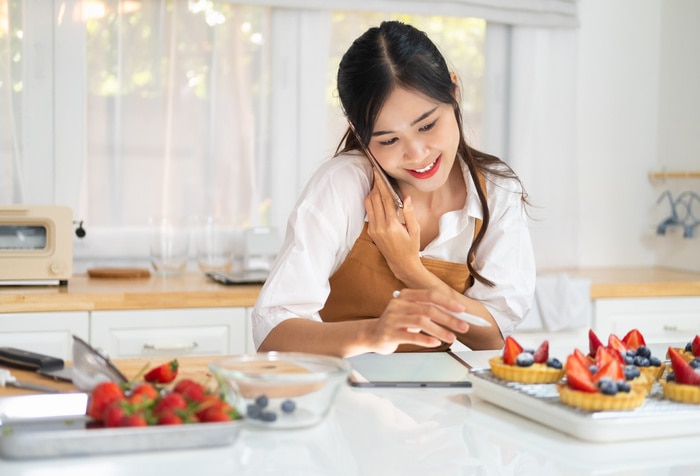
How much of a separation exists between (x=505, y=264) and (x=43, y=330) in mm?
1417

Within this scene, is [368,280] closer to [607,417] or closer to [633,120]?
[607,417]

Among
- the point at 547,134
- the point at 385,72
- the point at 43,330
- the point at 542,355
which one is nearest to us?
the point at 542,355

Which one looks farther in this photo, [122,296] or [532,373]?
[122,296]

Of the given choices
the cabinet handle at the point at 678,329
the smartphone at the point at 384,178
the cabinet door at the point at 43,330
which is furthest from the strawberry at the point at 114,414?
the cabinet handle at the point at 678,329

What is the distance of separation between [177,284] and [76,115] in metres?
0.77

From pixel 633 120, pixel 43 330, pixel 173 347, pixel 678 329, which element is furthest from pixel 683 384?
pixel 633 120

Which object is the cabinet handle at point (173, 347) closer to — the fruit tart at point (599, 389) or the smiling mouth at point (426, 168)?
the smiling mouth at point (426, 168)

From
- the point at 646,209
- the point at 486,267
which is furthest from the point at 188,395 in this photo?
the point at 646,209

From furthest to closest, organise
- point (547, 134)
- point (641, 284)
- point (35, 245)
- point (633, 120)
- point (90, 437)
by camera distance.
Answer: point (633, 120)
point (547, 134)
point (641, 284)
point (35, 245)
point (90, 437)

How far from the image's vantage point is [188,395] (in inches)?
43.1

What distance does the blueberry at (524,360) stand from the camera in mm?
1320

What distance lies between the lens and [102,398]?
1087 millimetres

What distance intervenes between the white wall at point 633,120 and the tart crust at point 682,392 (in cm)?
270

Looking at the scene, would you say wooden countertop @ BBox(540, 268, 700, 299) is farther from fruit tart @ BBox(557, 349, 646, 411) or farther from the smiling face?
fruit tart @ BBox(557, 349, 646, 411)
